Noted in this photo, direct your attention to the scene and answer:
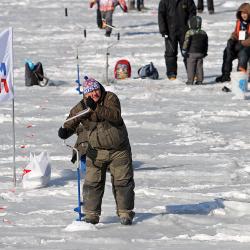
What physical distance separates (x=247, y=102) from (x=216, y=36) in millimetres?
8845

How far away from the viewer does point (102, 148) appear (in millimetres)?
8461

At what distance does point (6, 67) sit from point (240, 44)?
8304 mm

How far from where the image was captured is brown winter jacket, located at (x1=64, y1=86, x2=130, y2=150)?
27.1 ft

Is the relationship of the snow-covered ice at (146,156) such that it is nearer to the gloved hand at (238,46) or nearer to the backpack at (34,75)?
the backpack at (34,75)

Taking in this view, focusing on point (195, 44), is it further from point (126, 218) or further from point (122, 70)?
point (126, 218)

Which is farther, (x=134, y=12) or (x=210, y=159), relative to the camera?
(x=134, y=12)

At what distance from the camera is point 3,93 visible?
33.6ft

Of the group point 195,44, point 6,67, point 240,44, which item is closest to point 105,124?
point 6,67

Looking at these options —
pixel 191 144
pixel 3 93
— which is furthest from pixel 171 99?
pixel 3 93

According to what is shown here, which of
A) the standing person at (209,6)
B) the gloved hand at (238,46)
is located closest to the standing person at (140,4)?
the standing person at (209,6)

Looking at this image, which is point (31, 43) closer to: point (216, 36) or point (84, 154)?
point (216, 36)

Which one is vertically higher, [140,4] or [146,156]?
[140,4]

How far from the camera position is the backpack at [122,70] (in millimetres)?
18984

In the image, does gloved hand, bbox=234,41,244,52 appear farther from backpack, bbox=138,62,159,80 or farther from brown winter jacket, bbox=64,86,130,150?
brown winter jacket, bbox=64,86,130,150
